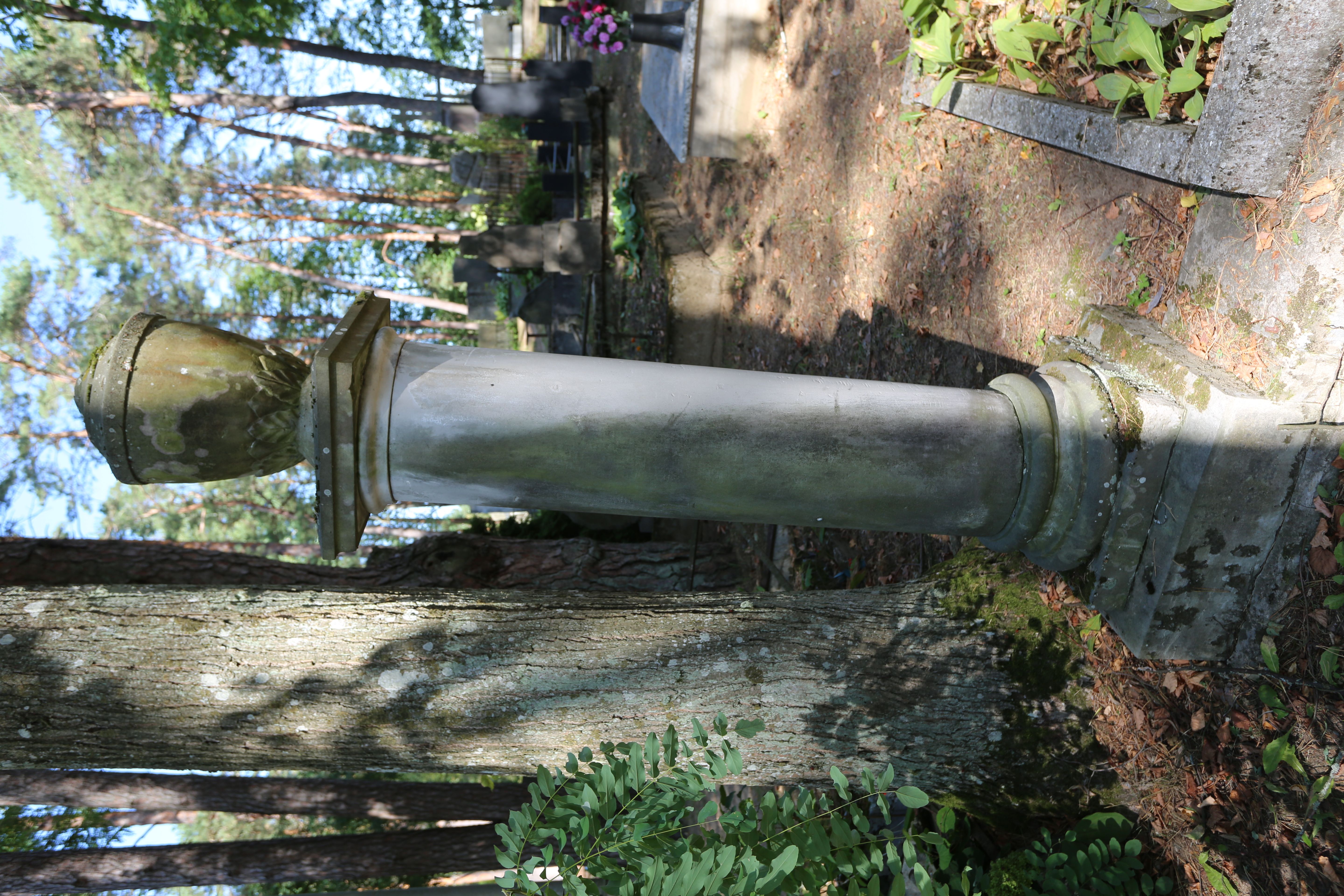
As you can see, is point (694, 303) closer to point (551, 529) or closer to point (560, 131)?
point (551, 529)

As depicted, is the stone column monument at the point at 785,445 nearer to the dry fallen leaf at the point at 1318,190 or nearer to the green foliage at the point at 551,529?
the dry fallen leaf at the point at 1318,190

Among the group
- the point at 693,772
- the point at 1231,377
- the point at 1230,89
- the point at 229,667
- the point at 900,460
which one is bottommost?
the point at 229,667

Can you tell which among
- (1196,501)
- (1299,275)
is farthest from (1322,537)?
(1299,275)

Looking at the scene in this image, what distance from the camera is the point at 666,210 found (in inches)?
377

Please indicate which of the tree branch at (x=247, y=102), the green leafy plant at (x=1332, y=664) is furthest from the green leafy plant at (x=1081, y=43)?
the tree branch at (x=247, y=102)

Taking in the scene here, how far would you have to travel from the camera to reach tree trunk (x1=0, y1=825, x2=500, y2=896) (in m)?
5.76

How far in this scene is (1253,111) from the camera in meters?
2.35

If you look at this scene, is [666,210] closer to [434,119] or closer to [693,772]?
[693,772]

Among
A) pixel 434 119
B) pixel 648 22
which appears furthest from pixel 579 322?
pixel 434 119

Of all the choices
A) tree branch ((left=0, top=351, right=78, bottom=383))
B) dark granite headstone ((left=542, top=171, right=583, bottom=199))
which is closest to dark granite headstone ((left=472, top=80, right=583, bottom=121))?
dark granite headstone ((left=542, top=171, right=583, bottom=199))

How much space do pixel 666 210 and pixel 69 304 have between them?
1933cm

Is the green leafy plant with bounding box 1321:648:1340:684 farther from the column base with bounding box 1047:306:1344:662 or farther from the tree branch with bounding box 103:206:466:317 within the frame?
the tree branch with bounding box 103:206:466:317

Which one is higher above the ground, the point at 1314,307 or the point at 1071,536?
the point at 1314,307

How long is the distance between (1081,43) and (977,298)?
1410 millimetres
